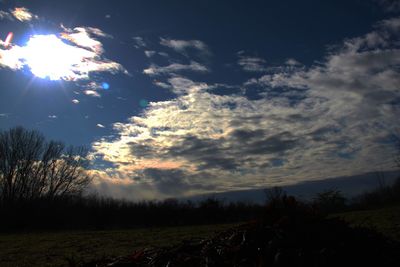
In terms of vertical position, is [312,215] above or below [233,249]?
above

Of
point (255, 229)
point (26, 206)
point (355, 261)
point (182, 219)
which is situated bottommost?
point (355, 261)

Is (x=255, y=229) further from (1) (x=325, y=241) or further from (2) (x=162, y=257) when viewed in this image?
(2) (x=162, y=257)

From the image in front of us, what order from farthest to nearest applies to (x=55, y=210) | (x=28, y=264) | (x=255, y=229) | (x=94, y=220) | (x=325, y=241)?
(x=55, y=210), (x=94, y=220), (x=28, y=264), (x=255, y=229), (x=325, y=241)

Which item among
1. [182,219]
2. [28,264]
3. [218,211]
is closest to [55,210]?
[182,219]

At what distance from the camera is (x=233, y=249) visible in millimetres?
4086

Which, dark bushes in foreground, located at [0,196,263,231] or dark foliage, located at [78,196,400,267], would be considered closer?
dark foliage, located at [78,196,400,267]

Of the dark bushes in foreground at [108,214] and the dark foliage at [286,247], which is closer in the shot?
the dark foliage at [286,247]

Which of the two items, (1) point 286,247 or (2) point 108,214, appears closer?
(1) point 286,247

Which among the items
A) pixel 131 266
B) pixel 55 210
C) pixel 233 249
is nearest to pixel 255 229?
pixel 233 249

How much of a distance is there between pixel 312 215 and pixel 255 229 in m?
0.68

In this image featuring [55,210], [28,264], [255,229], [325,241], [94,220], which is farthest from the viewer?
[55,210]

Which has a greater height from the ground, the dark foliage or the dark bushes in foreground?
the dark bushes in foreground

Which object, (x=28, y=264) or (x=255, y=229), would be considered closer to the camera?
(x=255, y=229)

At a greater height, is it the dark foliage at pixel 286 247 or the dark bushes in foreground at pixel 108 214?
the dark bushes in foreground at pixel 108 214
